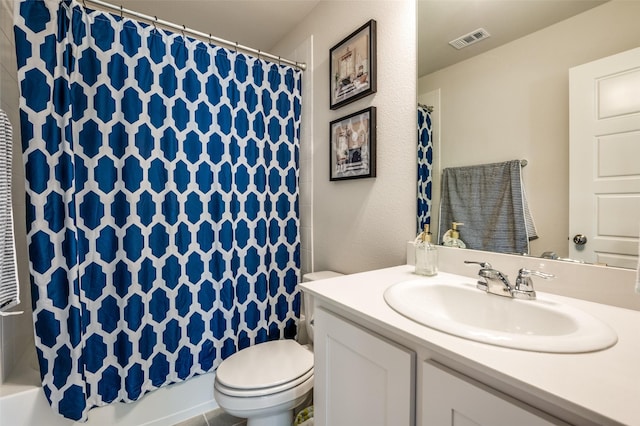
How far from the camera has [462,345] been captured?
1.79 feet

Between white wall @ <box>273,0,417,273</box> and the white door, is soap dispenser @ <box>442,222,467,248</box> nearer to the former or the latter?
white wall @ <box>273,0,417,273</box>

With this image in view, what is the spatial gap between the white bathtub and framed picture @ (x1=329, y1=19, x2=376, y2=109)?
1721 millimetres

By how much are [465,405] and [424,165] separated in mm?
899

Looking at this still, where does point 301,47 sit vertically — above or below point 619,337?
above

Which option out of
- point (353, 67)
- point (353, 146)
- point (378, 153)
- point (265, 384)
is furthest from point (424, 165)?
point (265, 384)

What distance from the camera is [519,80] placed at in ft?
2.96

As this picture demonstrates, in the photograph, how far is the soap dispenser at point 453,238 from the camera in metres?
1.08

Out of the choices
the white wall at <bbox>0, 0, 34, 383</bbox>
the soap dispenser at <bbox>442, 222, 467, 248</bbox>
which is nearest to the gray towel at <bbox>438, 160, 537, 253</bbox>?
the soap dispenser at <bbox>442, 222, 467, 248</bbox>

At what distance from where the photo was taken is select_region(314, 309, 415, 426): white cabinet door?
63 cm

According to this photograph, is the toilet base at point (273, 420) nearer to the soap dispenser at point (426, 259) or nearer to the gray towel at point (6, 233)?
the soap dispenser at point (426, 259)

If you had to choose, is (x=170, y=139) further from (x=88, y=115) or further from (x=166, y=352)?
(x=166, y=352)

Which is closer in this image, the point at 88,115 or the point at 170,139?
the point at 88,115

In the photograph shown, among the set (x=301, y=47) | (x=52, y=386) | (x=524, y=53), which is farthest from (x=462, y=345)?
(x=301, y=47)

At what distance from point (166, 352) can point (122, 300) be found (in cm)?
34
